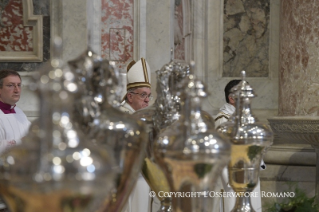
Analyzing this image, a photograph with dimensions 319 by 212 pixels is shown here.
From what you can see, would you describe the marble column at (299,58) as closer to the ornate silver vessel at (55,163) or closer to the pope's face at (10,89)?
the pope's face at (10,89)

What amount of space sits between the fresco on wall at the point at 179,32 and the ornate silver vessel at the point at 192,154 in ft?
21.0

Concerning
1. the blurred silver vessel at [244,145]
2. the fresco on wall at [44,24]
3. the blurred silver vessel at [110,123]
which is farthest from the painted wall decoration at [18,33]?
the blurred silver vessel at [110,123]

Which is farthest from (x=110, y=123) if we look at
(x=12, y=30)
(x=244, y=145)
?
(x=12, y=30)

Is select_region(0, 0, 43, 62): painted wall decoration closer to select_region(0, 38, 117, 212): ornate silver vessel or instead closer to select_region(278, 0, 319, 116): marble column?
select_region(278, 0, 319, 116): marble column

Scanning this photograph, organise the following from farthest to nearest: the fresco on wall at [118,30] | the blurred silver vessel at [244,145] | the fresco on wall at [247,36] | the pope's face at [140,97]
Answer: the fresco on wall at [247,36]
the fresco on wall at [118,30]
the pope's face at [140,97]
the blurred silver vessel at [244,145]

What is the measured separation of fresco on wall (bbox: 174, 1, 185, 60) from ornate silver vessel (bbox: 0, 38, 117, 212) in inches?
265

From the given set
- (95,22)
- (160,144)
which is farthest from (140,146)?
(95,22)

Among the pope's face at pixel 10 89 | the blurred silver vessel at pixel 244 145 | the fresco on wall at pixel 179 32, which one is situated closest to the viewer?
the blurred silver vessel at pixel 244 145

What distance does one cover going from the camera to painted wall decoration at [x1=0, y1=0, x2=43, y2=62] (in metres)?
5.45

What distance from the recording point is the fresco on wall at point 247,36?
23.5ft

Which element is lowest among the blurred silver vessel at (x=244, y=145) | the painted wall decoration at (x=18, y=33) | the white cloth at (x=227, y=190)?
the white cloth at (x=227, y=190)

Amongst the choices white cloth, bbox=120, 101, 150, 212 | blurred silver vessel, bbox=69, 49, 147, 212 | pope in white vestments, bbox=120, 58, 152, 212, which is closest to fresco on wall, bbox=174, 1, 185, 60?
pope in white vestments, bbox=120, 58, 152, 212

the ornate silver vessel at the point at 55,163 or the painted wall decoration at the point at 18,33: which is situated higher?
the painted wall decoration at the point at 18,33

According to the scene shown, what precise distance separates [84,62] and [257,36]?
6.26 meters
